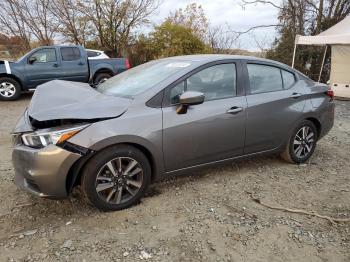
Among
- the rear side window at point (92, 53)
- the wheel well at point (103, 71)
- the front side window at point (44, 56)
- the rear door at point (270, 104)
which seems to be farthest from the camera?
the rear side window at point (92, 53)

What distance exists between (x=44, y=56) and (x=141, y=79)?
24.2ft

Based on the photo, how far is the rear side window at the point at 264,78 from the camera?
4164 millimetres

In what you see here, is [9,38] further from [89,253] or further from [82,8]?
[89,253]

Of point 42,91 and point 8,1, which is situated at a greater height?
point 8,1

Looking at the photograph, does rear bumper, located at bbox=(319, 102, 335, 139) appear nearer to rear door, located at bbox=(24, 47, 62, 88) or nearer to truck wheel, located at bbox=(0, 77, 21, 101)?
rear door, located at bbox=(24, 47, 62, 88)

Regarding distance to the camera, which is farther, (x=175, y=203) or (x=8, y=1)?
(x=8, y=1)

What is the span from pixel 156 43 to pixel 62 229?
1399 cm

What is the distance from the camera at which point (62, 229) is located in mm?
3109

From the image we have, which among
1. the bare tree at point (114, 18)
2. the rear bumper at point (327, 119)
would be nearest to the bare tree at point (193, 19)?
the bare tree at point (114, 18)

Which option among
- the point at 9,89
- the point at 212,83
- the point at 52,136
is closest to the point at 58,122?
the point at 52,136

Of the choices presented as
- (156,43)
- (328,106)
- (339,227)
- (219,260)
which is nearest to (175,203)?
(219,260)

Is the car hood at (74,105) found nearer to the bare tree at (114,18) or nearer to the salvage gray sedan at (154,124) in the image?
the salvage gray sedan at (154,124)

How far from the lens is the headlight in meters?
3.01

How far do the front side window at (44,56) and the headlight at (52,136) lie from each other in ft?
25.5
